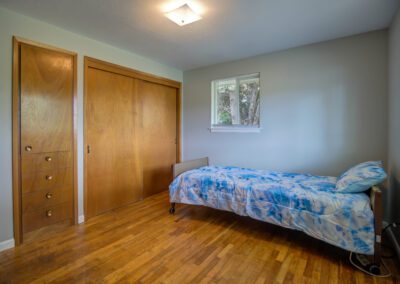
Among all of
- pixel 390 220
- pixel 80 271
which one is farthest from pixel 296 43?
pixel 80 271

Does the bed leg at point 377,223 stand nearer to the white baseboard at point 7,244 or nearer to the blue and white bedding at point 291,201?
the blue and white bedding at point 291,201

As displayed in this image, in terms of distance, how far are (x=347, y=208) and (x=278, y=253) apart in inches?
29.0

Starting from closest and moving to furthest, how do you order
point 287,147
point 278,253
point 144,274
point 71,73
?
1. point 144,274
2. point 278,253
3. point 71,73
4. point 287,147

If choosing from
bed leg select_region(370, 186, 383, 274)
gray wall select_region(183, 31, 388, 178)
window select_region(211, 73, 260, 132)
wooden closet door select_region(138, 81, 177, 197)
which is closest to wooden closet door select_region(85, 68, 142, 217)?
wooden closet door select_region(138, 81, 177, 197)

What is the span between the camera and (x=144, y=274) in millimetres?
1731

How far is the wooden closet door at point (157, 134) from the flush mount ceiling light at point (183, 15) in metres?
1.49

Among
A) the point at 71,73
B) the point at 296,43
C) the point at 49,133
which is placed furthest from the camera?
the point at 296,43

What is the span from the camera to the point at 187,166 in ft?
10.3

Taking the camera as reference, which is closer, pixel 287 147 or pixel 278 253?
pixel 278 253

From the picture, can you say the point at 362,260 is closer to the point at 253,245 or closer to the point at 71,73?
the point at 253,245

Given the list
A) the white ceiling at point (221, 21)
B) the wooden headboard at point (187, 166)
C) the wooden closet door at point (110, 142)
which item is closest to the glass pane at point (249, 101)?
the white ceiling at point (221, 21)

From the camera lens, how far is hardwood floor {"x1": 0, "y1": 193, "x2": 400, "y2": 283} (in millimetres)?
1699

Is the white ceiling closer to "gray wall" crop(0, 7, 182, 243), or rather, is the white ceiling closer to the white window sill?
"gray wall" crop(0, 7, 182, 243)

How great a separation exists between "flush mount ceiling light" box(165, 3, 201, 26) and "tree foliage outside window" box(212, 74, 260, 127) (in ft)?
5.37
